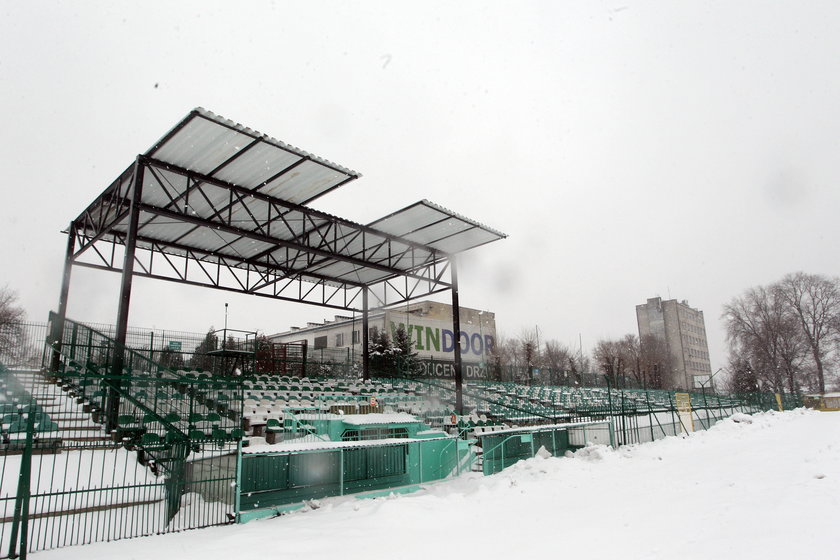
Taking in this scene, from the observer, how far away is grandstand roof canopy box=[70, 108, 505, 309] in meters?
15.0

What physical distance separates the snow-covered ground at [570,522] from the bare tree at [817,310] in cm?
5585

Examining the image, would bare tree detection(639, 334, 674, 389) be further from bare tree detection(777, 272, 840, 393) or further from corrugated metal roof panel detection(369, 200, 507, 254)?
corrugated metal roof panel detection(369, 200, 507, 254)

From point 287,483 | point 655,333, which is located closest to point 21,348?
point 287,483

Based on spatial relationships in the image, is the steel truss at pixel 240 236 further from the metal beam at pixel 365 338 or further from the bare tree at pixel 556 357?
the bare tree at pixel 556 357

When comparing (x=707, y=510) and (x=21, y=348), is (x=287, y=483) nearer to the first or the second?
(x=707, y=510)

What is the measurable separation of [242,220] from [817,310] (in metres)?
65.2

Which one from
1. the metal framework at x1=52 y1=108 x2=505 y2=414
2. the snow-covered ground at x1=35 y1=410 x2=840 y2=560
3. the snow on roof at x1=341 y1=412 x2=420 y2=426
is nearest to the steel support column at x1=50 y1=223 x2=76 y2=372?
the metal framework at x1=52 y1=108 x2=505 y2=414

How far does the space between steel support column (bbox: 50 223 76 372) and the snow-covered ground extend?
11.0m

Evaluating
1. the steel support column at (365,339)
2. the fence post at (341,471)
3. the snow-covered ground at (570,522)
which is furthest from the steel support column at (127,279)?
the steel support column at (365,339)

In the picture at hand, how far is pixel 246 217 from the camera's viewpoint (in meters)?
20.3

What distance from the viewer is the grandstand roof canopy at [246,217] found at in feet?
49.2

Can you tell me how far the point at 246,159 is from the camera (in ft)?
51.3

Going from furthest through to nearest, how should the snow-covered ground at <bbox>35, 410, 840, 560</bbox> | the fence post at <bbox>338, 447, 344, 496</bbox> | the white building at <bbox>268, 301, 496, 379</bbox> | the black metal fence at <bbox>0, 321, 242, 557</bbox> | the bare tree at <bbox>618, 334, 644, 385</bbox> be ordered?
the bare tree at <bbox>618, 334, 644, 385</bbox>
the white building at <bbox>268, 301, 496, 379</bbox>
the fence post at <bbox>338, 447, 344, 496</bbox>
the black metal fence at <bbox>0, 321, 242, 557</bbox>
the snow-covered ground at <bbox>35, 410, 840, 560</bbox>

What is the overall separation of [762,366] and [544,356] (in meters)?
38.0
